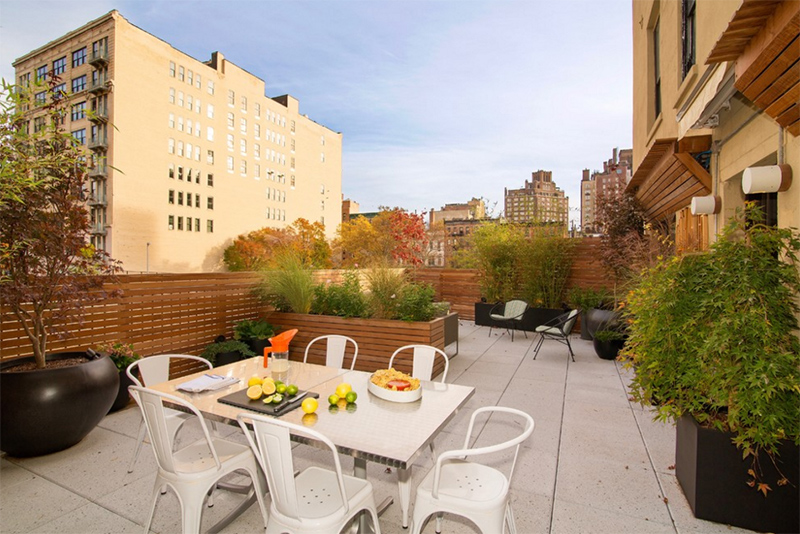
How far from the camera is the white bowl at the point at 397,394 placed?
2.08 metres

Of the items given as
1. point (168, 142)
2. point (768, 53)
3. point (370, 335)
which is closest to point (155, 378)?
point (370, 335)

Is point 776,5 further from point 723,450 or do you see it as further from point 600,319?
point 600,319

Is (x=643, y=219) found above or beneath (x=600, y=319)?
above

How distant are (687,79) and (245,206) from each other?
3847 centimetres

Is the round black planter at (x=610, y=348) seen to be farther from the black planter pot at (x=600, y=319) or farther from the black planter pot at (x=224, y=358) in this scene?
the black planter pot at (x=224, y=358)

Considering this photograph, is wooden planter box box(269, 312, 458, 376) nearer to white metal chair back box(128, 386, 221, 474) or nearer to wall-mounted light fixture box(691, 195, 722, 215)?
wall-mounted light fixture box(691, 195, 722, 215)

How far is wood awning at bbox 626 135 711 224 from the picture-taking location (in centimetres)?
398

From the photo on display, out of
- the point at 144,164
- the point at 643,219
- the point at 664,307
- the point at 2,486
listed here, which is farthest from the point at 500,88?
the point at 144,164

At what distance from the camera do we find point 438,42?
628 cm

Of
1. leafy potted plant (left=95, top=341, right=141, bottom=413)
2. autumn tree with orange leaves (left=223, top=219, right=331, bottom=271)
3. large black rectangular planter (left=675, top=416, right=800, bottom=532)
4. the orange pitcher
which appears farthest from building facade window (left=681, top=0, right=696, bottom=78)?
autumn tree with orange leaves (left=223, top=219, right=331, bottom=271)

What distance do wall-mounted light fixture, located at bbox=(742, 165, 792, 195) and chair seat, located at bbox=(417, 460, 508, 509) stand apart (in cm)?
227

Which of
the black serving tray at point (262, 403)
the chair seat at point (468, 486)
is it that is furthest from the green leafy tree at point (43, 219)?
the chair seat at point (468, 486)

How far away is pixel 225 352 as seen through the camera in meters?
4.51

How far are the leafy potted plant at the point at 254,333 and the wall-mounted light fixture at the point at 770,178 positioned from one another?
472cm
